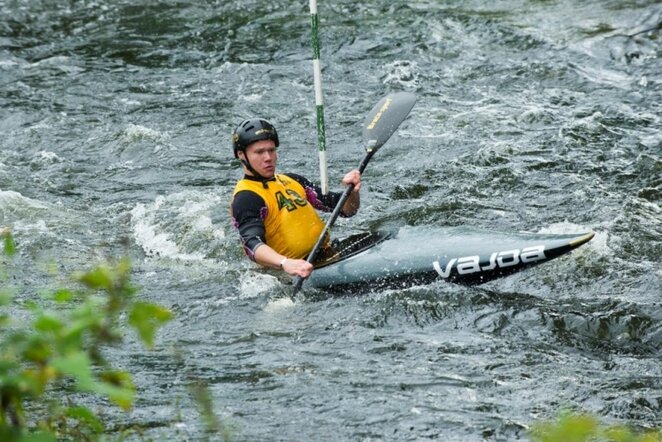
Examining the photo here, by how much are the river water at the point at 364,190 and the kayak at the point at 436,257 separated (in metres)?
0.11

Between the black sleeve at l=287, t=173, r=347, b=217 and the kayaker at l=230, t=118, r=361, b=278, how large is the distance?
0.31ft

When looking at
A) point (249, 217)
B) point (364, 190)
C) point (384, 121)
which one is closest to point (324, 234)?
point (249, 217)

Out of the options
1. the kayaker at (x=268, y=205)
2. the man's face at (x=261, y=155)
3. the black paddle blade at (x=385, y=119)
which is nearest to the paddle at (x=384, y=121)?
the black paddle blade at (x=385, y=119)

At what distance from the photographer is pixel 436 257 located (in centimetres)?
585

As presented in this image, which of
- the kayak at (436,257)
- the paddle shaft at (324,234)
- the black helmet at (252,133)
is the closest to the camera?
the kayak at (436,257)

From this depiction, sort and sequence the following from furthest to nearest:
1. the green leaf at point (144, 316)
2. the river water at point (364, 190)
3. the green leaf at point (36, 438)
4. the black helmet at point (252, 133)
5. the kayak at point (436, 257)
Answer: the black helmet at point (252, 133) < the kayak at point (436, 257) < the river water at point (364, 190) < the green leaf at point (36, 438) < the green leaf at point (144, 316)

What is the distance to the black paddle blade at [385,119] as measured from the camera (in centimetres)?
688

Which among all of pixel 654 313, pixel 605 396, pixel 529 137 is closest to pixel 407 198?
pixel 529 137

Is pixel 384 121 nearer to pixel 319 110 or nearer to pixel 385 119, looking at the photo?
pixel 385 119

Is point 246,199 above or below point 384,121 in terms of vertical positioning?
below

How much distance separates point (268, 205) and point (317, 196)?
53 cm

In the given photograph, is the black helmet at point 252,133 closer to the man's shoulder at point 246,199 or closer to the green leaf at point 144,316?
the man's shoulder at point 246,199

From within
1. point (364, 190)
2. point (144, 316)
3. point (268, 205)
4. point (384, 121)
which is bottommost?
point (364, 190)

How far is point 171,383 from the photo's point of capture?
4617 millimetres
